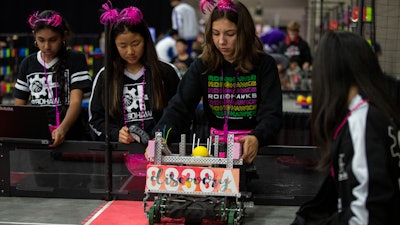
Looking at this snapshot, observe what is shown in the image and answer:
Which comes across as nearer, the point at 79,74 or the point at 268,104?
the point at 268,104

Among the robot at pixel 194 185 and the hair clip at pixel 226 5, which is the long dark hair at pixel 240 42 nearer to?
the hair clip at pixel 226 5

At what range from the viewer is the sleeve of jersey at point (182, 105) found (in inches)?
142

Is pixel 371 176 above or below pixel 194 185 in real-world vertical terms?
above

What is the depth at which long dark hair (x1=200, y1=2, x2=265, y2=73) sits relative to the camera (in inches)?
136

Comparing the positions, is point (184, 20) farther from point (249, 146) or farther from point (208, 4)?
point (249, 146)

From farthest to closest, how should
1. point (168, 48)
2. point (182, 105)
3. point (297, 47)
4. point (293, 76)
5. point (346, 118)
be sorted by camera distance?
1. point (297, 47)
2. point (168, 48)
3. point (293, 76)
4. point (182, 105)
5. point (346, 118)

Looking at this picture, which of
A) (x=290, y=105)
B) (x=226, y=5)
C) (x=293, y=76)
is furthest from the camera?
(x=293, y=76)

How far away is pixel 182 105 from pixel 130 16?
26.2 inches

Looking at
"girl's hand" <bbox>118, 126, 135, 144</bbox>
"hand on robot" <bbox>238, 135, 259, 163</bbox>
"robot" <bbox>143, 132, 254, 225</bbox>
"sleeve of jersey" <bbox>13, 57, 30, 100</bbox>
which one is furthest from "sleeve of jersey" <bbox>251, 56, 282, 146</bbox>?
"sleeve of jersey" <bbox>13, 57, 30, 100</bbox>

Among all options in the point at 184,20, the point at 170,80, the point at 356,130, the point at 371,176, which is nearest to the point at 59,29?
the point at 170,80

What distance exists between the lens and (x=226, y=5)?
3.48 metres

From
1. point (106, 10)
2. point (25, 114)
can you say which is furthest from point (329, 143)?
point (25, 114)

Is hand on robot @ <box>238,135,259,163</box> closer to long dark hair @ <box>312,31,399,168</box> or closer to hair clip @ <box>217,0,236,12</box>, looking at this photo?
hair clip @ <box>217,0,236,12</box>

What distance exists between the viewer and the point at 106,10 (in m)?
3.78
